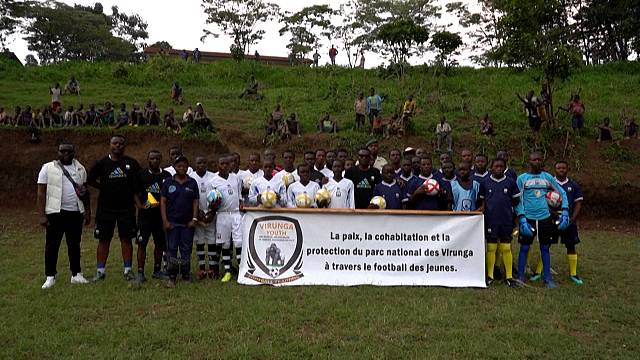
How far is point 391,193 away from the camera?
8641 millimetres

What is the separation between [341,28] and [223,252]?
41892 millimetres

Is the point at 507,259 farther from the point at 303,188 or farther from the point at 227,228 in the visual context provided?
the point at 227,228

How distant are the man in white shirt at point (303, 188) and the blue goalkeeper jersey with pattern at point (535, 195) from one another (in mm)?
3123

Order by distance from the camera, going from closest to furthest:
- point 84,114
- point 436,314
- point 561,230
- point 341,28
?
point 436,314
point 561,230
point 84,114
point 341,28

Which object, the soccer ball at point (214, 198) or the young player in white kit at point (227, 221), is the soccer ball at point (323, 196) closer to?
the young player in white kit at point (227, 221)

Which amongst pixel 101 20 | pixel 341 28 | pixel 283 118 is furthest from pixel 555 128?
pixel 101 20

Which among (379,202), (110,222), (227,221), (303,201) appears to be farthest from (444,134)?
(110,222)

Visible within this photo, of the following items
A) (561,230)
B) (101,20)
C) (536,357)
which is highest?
(101,20)

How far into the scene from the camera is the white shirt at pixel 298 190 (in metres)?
8.76

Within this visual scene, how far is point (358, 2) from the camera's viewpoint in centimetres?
4856

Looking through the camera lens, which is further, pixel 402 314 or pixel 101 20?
pixel 101 20

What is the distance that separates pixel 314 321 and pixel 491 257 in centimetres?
343

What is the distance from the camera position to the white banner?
26.7 ft

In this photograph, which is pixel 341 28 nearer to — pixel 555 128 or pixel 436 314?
pixel 555 128
